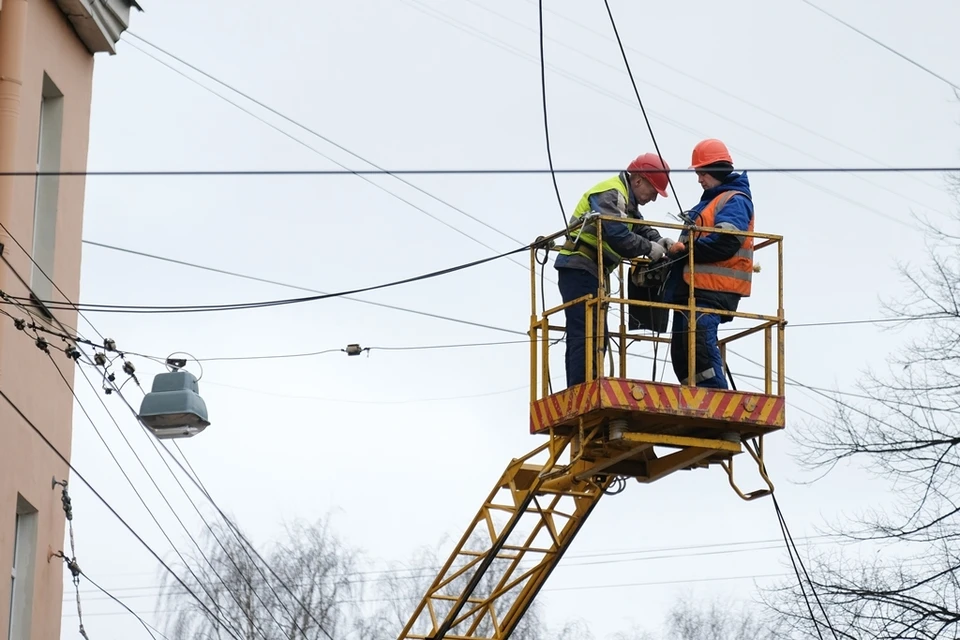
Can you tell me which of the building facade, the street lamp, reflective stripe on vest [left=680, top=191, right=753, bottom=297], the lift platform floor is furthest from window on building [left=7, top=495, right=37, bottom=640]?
reflective stripe on vest [left=680, top=191, right=753, bottom=297]

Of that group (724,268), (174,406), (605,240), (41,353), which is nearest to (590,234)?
(605,240)

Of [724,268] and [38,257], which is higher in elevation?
[38,257]

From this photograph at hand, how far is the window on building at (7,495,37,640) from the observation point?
15.6m

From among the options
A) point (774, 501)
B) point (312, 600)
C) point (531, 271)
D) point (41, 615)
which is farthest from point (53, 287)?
point (312, 600)

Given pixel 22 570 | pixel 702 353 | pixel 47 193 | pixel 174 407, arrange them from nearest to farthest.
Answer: pixel 702 353 < pixel 174 407 < pixel 22 570 < pixel 47 193

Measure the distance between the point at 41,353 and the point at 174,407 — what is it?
4.35 feet

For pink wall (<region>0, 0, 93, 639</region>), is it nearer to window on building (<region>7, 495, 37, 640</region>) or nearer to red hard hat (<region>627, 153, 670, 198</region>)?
window on building (<region>7, 495, 37, 640</region>)

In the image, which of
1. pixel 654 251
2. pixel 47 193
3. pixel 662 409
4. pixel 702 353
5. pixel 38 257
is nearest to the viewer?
pixel 662 409

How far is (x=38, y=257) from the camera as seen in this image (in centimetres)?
1636

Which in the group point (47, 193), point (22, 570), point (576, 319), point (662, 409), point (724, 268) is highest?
point (47, 193)

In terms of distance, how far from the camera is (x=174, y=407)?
15.5m

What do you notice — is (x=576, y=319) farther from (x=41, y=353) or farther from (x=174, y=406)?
(x=41, y=353)

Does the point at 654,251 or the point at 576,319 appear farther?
the point at 576,319

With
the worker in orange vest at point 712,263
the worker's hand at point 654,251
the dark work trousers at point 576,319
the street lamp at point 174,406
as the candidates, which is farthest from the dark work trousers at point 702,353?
the street lamp at point 174,406
